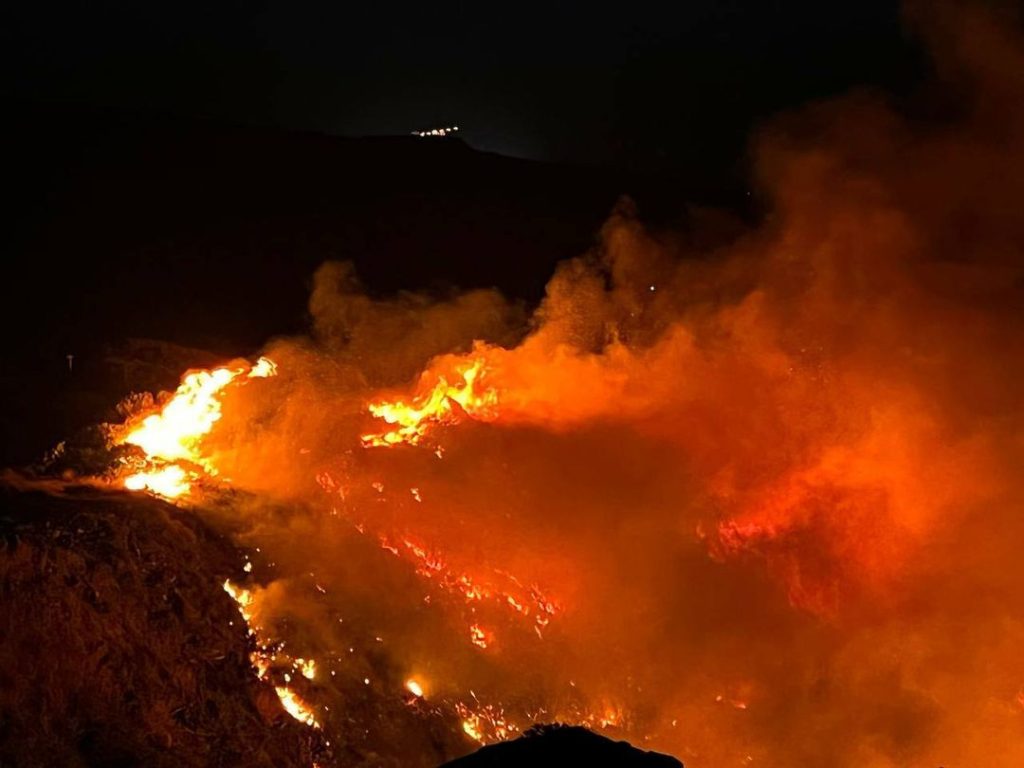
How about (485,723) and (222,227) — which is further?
(222,227)

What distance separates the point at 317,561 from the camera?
27.9ft

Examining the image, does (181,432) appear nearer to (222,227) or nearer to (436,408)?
(436,408)

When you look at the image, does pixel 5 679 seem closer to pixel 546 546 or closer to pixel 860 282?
pixel 546 546

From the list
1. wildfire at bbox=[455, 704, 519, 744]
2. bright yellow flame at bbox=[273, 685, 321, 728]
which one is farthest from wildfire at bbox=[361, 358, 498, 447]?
wildfire at bbox=[455, 704, 519, 744]

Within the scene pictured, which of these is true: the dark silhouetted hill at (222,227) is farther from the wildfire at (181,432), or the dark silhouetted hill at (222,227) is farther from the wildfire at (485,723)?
the wildfire at (485,723)

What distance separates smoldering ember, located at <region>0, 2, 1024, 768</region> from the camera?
750 centimetres

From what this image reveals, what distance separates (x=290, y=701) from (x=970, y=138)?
947 cm

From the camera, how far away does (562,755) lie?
4234 millimetres

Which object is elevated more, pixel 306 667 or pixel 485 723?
pixel 306 667

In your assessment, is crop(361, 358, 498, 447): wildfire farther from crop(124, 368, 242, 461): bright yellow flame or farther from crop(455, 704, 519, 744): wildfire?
crop(455, 704, 519, 744): wildfire

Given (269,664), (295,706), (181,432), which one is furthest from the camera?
(181,432)

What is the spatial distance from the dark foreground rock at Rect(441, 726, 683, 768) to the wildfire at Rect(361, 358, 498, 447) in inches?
Result: 220

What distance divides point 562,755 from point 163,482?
19.0ft

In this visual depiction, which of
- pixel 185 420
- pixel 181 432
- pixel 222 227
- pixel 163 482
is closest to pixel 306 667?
pixel 163 482
